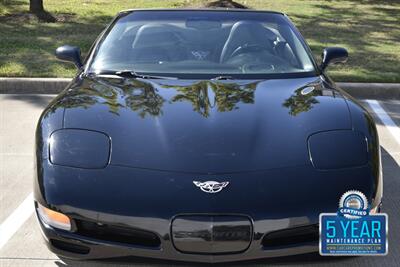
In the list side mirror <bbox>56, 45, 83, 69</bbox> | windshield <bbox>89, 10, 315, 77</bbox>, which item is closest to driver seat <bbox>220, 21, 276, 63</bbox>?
windshield <bbox>89, 10, 315, 77</bbox>

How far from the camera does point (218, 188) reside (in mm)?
2590

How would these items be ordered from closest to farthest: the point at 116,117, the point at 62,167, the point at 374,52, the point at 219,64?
1. the point at 62,167
2. the point at 116,117
3. the point at 219,64
4. the point at 374,52

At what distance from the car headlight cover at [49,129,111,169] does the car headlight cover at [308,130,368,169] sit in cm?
106

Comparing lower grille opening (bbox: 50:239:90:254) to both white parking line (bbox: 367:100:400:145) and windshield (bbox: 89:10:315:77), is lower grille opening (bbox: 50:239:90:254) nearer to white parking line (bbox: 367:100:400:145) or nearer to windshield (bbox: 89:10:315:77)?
windshield (bbox: 89:10:315:77)

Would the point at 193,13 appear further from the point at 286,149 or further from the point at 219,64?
the point at 286,149

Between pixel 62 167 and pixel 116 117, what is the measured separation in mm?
479

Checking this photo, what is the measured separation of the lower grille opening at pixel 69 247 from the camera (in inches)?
104

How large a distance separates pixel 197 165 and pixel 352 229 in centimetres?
80

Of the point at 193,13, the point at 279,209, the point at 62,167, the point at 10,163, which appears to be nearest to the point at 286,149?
the point at 279,209

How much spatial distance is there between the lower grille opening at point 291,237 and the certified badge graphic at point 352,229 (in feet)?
0.12

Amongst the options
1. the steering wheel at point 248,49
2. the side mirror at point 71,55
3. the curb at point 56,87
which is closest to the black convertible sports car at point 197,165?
the steering wheel at point 248,49

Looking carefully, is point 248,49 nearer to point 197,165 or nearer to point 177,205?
point 197,165

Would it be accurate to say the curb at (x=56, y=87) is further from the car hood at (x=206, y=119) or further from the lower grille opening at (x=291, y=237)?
the lower grille opening at (x=291, y=237)

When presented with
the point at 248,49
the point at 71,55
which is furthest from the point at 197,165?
the point at 71,55
